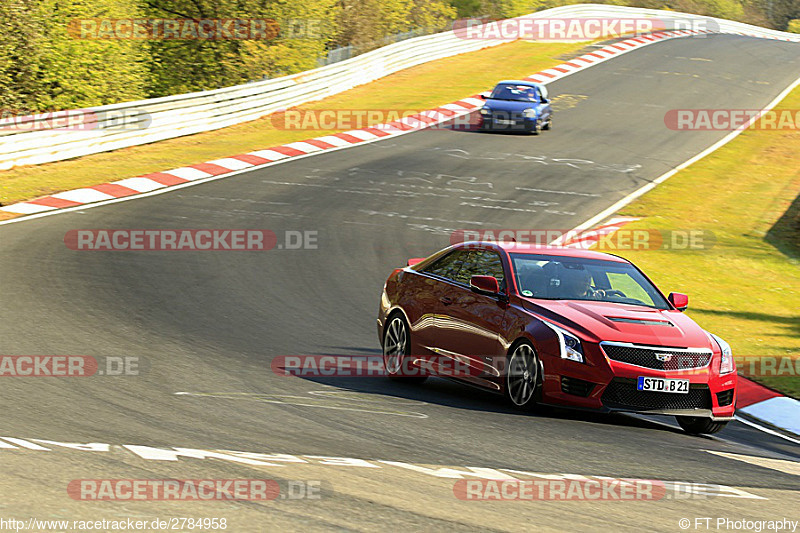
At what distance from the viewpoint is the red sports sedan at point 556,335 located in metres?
8.92

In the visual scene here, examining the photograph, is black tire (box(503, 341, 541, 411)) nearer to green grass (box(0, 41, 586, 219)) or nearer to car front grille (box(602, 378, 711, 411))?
car front grille (box(602, 378, 711, 411))

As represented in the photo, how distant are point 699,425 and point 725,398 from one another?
32 cm

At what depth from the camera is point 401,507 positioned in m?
5.74

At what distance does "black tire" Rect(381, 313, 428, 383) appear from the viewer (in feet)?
35.3

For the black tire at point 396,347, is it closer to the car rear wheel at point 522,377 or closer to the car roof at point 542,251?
the car roof at point 542,251

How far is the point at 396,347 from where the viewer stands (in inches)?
433

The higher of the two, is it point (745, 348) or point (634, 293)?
point (634, 293)

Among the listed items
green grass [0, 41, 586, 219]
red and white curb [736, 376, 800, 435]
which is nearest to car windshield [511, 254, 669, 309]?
red and white curb [736, 376, 800, 435]

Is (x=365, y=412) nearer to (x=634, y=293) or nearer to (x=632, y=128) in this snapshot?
(x=634, y=293)

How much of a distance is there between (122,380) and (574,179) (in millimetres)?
17020

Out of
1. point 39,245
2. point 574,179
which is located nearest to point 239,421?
point 39,245
